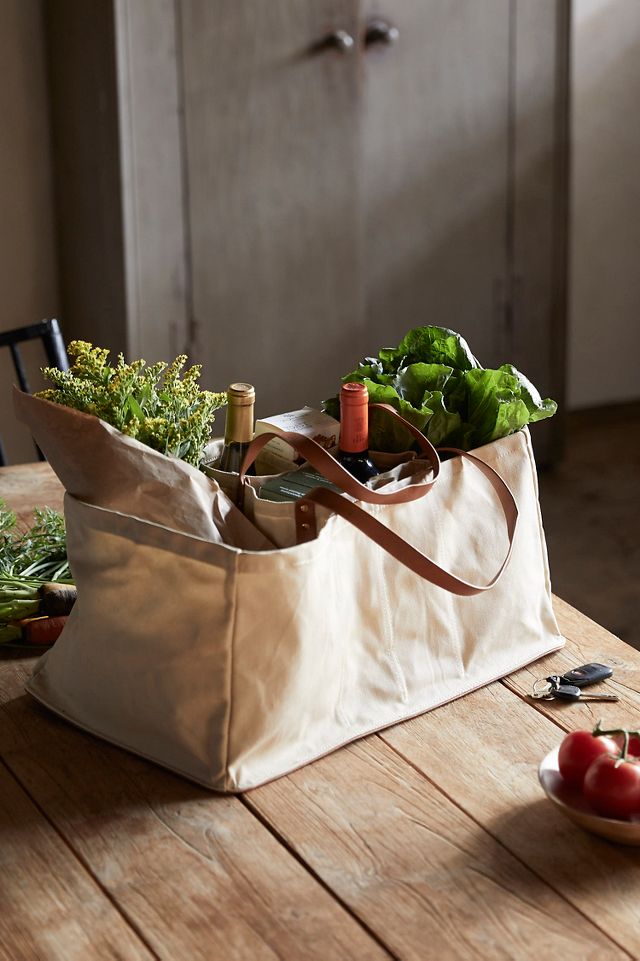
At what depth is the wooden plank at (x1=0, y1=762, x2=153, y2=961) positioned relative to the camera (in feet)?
2.89

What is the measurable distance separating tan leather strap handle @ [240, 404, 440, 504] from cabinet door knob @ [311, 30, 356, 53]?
2.23 metres

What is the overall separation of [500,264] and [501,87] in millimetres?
512

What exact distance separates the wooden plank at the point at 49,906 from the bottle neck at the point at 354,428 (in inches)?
17.5

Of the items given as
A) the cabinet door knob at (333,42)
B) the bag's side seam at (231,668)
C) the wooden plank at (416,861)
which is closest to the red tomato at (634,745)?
the wooden plank at (416,861)

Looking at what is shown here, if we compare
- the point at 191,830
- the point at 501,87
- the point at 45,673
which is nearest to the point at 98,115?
the point at 501,87

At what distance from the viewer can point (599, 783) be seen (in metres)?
0.98

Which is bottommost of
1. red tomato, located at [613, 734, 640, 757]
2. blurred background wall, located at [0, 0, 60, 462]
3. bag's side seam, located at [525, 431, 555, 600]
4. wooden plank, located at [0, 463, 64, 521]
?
red tomato, located at [613, 734, 640, 757]

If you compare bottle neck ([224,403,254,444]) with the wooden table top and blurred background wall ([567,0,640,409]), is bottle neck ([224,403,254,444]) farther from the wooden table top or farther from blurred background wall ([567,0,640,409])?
blurred background wall ([567,0,640,409])

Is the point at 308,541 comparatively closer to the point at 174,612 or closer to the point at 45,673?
the point at 174,612

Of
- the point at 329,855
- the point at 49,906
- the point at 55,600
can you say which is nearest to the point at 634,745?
the point at 329,855

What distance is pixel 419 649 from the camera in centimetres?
119

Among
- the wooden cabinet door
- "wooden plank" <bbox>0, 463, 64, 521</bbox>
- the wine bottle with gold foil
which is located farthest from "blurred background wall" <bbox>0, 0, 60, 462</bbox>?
the wine bottle with gold foil

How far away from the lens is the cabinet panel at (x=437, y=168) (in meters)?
3.26

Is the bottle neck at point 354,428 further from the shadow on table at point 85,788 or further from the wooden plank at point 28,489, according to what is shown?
the wooden plank at point 28,489
